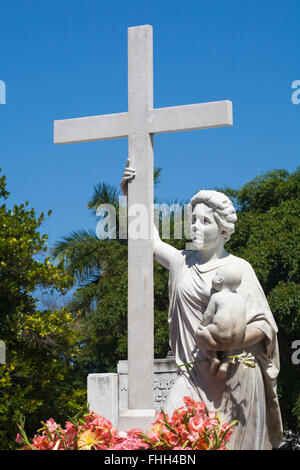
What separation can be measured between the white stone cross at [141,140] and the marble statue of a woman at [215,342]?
0.55 feet

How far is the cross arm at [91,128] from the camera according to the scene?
23.6 feet

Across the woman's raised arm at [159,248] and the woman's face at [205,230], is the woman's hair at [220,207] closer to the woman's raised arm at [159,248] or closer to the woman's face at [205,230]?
the woman's face at [205,230]

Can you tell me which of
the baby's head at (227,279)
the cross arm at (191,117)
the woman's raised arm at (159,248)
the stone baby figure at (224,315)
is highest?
the cross arm at (191,117)

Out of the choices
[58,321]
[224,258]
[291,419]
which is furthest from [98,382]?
[291,419]

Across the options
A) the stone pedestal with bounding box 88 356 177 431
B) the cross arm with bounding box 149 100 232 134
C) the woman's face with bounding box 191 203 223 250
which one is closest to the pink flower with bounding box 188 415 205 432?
the stone pedestal with bounding box 88 356 177 431

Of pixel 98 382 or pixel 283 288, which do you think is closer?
pixel 98 382

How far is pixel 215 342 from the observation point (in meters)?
6.02

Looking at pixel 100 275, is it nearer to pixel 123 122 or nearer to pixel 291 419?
pixel 291 419

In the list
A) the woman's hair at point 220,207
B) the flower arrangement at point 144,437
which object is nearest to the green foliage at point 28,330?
the woman's hair at point 220,207

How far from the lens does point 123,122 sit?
23.5 ft

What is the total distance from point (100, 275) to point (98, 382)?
62.1 ft

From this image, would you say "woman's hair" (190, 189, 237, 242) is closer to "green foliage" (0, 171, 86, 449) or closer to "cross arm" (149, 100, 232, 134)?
"cross arm" (149, 100, 232, 134)

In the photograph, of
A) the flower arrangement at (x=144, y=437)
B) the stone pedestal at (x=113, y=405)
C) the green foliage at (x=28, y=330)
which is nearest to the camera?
the flower arrangement at (x=144, y=437)

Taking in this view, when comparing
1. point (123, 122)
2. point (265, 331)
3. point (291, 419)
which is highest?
point (123, 122)
